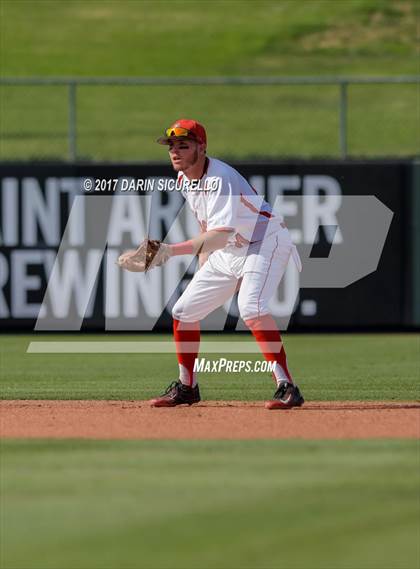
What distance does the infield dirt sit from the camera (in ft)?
29.5

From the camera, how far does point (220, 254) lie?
10250mm

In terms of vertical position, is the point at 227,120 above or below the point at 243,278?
below

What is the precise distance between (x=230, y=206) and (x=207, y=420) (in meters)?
1.49

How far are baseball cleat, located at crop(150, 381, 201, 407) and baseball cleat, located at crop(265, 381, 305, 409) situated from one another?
0.67 metres

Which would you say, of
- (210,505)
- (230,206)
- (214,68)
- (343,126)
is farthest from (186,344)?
(214,68)

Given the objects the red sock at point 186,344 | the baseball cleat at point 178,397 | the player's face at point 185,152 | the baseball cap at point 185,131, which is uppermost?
the baseball cap at point 185,131

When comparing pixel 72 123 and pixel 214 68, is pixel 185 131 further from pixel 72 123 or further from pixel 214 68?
pixel 214 68

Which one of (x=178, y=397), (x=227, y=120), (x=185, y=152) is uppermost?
(x=185, y=152)

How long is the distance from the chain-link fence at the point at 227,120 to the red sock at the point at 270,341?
15.4m

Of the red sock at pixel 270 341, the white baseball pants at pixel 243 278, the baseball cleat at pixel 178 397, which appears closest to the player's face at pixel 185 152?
the white baseball pants at pixel 243 278

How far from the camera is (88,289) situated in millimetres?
16391

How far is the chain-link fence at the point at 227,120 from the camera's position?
26703 millimetres

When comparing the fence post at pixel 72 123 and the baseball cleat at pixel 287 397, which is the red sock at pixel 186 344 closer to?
the baseball cleat at pixel 287 397

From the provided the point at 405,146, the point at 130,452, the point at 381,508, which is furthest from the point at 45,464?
the point at 405,146
